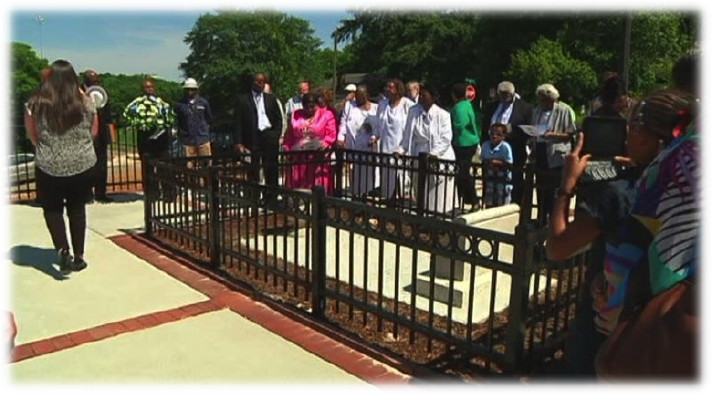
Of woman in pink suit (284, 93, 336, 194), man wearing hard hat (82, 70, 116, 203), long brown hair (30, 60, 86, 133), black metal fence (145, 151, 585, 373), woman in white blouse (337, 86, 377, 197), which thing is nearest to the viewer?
black metal fence (145, 151, 585, 373)

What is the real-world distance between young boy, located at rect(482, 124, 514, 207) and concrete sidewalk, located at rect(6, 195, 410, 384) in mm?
3017

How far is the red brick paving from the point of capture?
364cm

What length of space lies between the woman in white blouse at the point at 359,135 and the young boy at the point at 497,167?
5.09 ft

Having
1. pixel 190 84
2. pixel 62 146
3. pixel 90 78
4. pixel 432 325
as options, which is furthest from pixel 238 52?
pixel 432 325

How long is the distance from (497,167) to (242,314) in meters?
3.20

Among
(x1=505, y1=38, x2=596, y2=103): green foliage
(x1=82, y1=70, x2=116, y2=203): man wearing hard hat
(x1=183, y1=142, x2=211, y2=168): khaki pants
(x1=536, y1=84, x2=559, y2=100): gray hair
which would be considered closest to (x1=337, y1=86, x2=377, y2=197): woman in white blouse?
(x1=183, y1=142, x2=211, y2=168): khaki pants

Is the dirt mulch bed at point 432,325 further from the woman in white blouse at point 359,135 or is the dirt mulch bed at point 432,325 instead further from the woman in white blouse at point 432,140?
the woman in white blouse at point 359,135

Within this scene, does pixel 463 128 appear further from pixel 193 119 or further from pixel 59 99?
pixel 59 99

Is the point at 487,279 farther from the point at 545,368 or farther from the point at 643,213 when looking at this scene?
the point at 643,213

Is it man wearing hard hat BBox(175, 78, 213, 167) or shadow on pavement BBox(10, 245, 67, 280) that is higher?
man wearing hard hat BBox(175, 78, 213, 167)

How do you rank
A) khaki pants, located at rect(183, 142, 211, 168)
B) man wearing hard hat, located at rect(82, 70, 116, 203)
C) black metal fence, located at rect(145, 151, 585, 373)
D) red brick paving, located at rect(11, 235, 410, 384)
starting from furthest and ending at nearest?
khaki pants, located at rect(183, 142, 211, 168) → man wearing hard hat, located at rect(82, 70, 116, 203) → red brick paving, located at rect(11, 235, 410, 384) → black metal fence, located at rect(145, 151, 585, 373)

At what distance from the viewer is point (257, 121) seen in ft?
26.5

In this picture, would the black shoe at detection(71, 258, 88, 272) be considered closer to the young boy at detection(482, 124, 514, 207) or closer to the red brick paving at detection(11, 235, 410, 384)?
the red brick paving at detection(11, 235, 410, 384)

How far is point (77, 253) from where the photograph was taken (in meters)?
5.25
